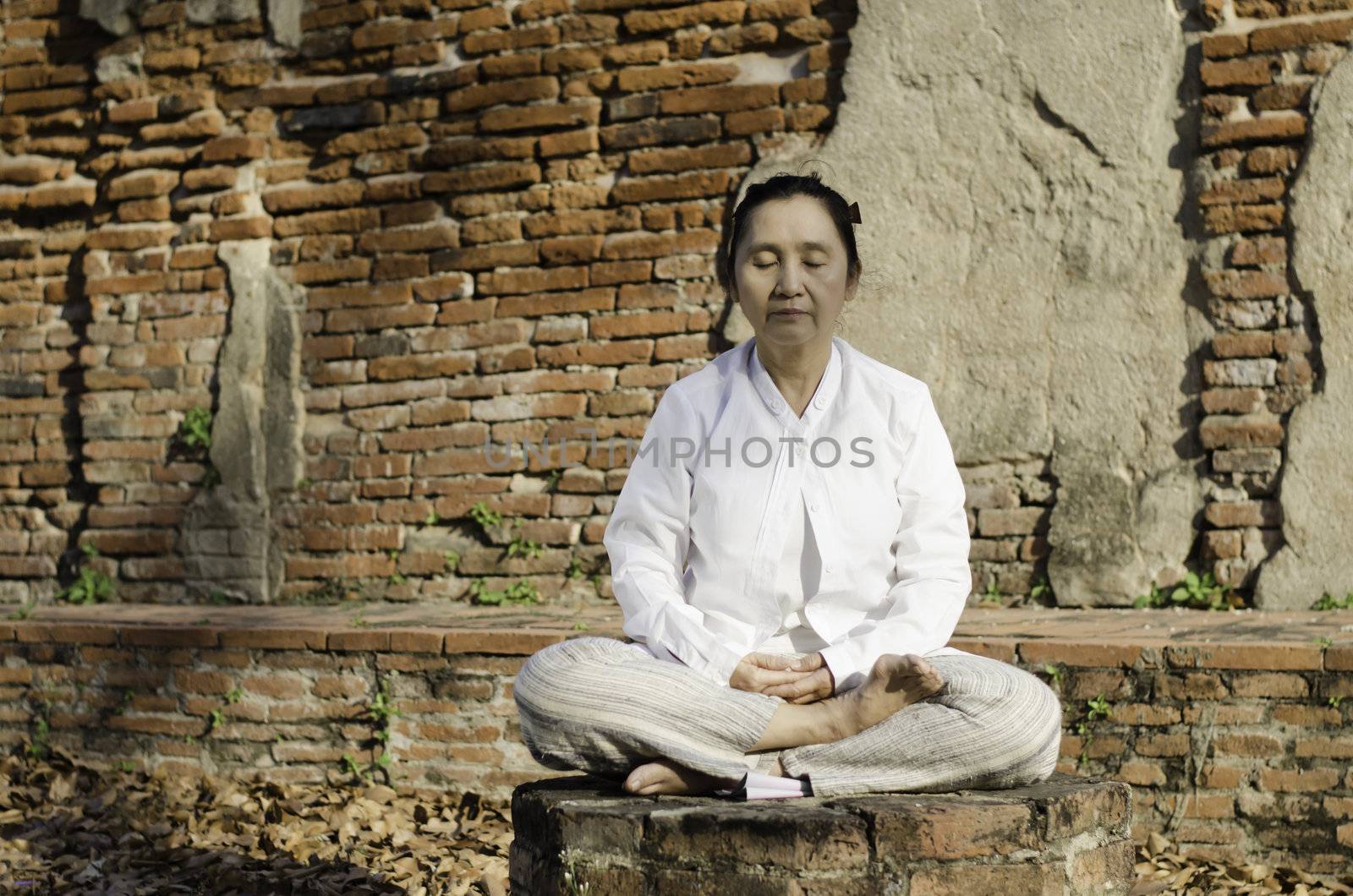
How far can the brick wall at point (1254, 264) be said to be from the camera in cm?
425

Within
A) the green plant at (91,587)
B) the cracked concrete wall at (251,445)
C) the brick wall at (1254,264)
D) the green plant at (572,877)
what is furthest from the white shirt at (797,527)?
the green plant at (91,587)

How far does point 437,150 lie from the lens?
16.8ft

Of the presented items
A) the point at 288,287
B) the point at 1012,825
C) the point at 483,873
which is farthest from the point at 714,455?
the point at 288,287

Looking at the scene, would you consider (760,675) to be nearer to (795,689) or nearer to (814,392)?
(795,689)

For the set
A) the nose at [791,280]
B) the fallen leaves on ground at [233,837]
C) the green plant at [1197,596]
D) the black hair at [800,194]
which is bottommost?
the fallen leaves on ground at [233,837]

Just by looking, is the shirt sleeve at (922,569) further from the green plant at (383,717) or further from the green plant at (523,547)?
the green plant at (523,547)

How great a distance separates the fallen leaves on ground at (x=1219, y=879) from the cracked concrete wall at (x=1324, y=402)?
1067 mm

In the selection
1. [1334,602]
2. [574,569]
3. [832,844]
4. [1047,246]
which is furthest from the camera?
[574,569]

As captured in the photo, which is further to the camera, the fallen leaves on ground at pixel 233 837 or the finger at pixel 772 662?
the fallen leaves on ground at pixel 233 837

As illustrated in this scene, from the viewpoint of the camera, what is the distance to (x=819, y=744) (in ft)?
7.69

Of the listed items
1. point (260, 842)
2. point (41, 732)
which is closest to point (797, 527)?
point (260, 842)

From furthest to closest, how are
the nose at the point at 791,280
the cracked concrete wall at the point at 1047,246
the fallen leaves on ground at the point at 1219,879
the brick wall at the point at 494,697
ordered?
the cracked concrete wall at the point at 1047,246 → the brick wall at the point at 494,697 → the fallen leaves on ground at the point at 1219,879 → the nose at the point at 791,280

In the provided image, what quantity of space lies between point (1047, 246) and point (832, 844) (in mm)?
2939

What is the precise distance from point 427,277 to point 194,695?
1.78m
